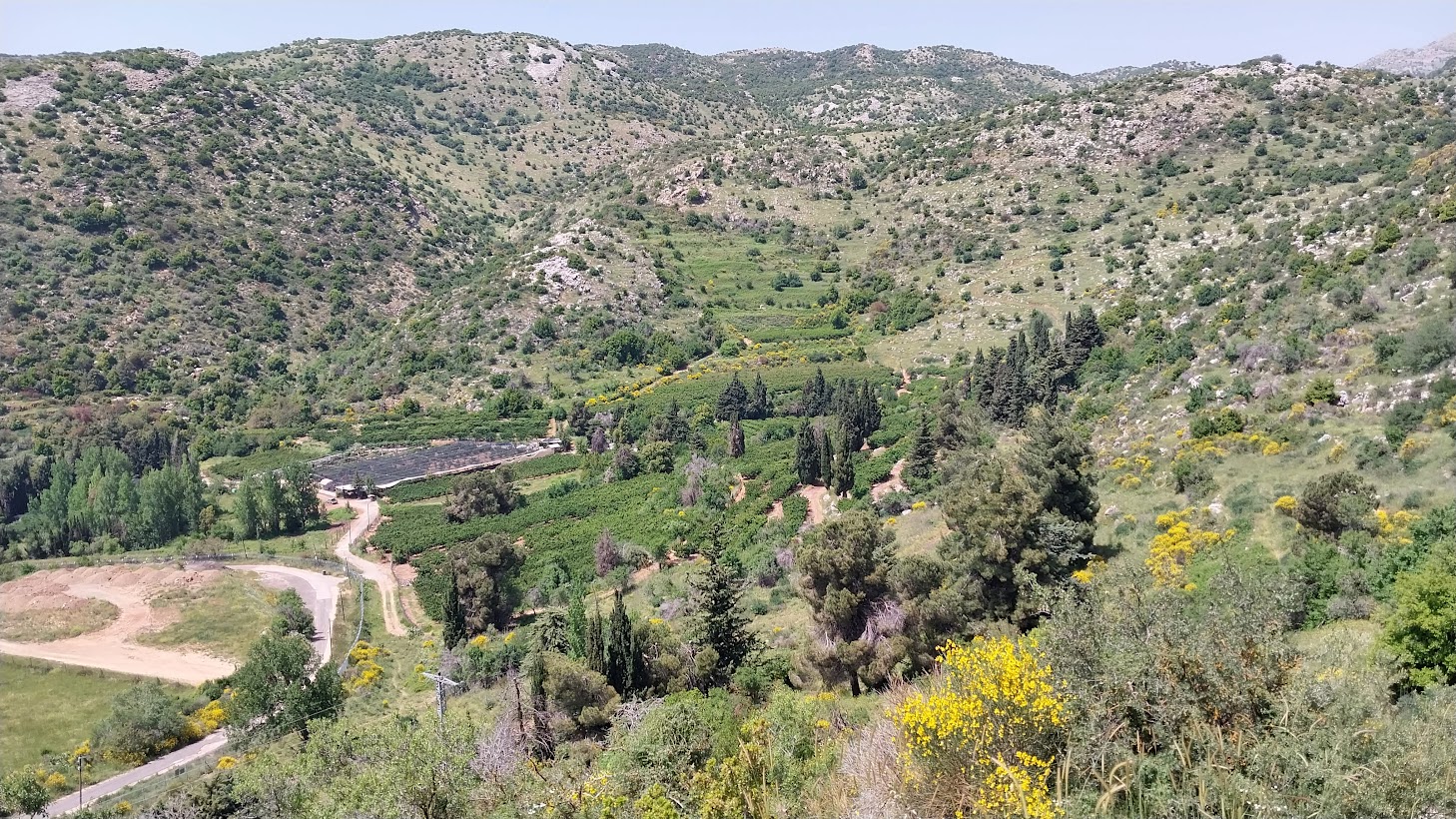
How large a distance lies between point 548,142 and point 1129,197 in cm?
10691

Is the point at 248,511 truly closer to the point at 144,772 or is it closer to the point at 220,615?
the point at 220,615

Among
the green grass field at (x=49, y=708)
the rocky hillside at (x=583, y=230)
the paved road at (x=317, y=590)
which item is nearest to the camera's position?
the green grass field at (x=49, y=708)

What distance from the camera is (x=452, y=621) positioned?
35.7m

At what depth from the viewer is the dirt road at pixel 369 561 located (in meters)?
40.8

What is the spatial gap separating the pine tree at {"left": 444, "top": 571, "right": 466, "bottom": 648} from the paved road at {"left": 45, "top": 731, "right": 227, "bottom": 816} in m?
8.91

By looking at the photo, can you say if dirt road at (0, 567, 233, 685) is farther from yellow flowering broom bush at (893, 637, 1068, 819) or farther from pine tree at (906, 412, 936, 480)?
yellow flowering broom bush at (893, 637, 1068, 819)

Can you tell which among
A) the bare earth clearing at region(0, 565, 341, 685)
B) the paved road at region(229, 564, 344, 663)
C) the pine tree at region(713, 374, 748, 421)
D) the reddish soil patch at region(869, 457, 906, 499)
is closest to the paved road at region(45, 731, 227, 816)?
the paved road at region(229, 564, 344, 663)

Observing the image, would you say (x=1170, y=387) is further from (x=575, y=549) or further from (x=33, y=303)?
(x=33, y=303)

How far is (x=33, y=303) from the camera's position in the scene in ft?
249

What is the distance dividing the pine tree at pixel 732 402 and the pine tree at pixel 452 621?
100 ft

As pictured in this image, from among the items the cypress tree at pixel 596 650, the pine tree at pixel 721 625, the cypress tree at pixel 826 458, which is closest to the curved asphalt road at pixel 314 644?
the cypress tree at pixel 596 650

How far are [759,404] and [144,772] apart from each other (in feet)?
145

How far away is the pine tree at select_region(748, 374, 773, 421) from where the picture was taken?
6278 centimetres

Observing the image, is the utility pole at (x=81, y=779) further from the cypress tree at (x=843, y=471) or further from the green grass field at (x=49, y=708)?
the cypress tree at (x=843, y=471)
